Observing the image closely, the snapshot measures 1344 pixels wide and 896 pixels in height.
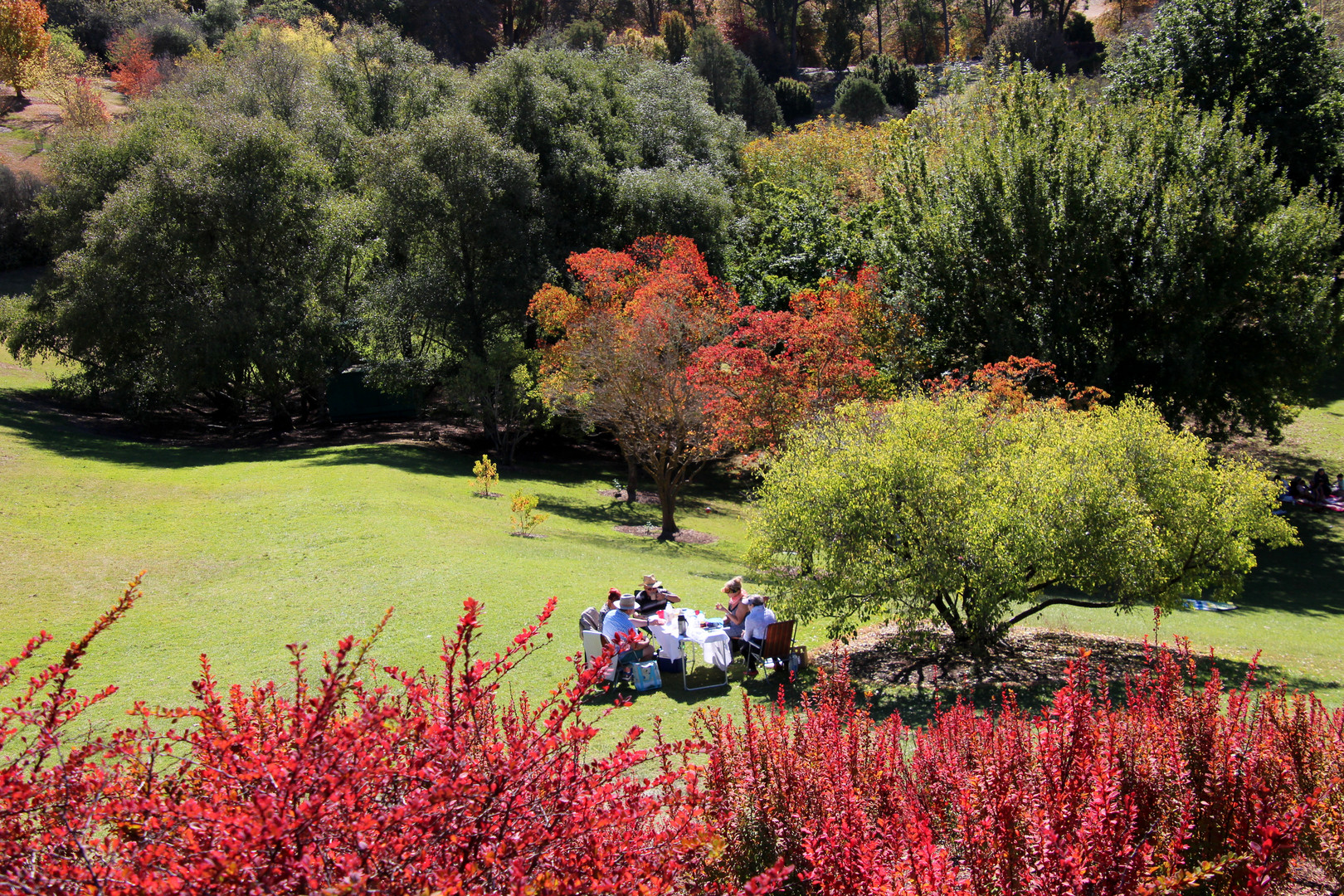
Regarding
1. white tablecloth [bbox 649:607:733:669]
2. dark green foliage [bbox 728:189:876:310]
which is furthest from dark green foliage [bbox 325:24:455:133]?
white tablecloth [bbox 649:607:733:669]

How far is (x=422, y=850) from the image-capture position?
292 cm

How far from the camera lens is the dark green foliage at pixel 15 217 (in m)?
41.4

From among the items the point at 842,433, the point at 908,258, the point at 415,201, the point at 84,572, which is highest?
the point at 415,201

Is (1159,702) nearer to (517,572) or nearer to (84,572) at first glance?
(517,572)

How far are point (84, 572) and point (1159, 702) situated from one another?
1446cm

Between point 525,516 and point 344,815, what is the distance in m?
15.8

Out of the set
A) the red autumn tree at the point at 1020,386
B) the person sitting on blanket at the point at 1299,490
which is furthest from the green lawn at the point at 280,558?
the person sitting on blanket at the point at 1299,490

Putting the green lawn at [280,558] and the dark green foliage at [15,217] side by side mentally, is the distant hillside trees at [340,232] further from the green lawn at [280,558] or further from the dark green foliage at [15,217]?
the dark green foliage at [15,217]

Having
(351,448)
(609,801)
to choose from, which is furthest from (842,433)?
(351,448)

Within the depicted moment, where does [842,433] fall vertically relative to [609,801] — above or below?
above

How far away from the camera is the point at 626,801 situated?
3715 millimetres

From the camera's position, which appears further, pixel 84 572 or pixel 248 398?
pixel 248 398

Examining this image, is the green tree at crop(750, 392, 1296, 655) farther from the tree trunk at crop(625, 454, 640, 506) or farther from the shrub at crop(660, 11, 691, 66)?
the shrub at crop(660, 11, 691, 66)

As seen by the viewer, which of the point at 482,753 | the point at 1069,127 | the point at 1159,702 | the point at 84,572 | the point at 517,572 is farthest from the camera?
the point at 1069,127
